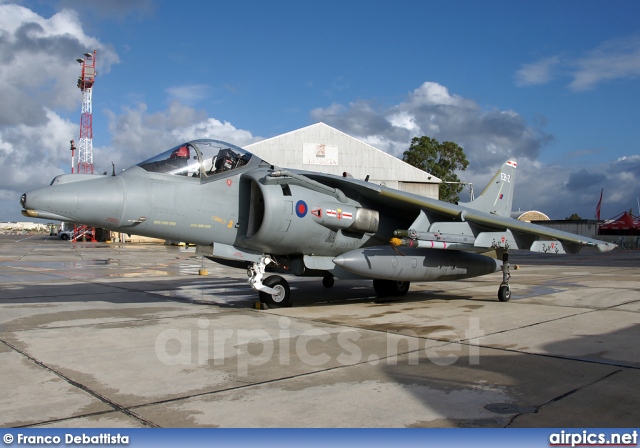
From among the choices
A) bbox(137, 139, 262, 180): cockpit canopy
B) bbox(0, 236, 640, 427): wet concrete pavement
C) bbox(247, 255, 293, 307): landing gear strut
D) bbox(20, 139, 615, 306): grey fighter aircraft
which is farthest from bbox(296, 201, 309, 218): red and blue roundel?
bbox(0, 236, 640, 427): wet concrete pavement

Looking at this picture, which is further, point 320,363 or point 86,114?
point 86,114

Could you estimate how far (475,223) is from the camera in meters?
10.2

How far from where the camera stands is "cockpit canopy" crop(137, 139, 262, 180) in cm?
824

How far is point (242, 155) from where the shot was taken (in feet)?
29.8

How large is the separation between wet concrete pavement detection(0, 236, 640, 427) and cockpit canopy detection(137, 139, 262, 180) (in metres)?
2.34

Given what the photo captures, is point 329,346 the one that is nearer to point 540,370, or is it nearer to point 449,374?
point 449,374

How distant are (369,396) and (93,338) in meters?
4.06

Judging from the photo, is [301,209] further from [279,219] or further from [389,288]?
[389,288]

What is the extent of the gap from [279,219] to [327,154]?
30.2 meters

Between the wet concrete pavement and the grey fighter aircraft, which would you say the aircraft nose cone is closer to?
the grey fighter aircraft

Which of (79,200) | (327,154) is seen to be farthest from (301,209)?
(327,154)

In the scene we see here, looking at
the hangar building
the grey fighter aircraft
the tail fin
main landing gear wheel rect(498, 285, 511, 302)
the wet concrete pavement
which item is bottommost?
the wet concrete pavement

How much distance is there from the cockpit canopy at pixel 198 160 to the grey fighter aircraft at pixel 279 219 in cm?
2

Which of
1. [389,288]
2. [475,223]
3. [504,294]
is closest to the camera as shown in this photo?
[475,223]
